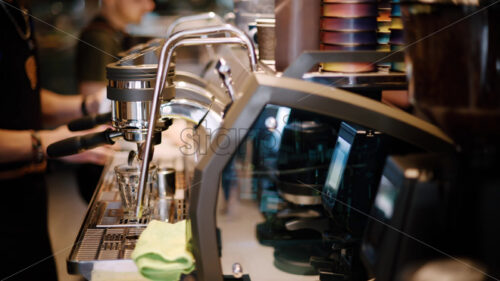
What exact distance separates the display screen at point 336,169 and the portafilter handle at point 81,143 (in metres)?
0.42

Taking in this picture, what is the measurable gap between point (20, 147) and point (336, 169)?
3.27 feet

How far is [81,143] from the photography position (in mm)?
930

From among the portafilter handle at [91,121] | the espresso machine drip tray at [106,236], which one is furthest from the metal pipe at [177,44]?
the portafilter handle at [91,121]

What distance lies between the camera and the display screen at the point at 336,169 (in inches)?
27.9

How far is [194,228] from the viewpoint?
25.0 inches

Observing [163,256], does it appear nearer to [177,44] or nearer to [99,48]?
[177,44]

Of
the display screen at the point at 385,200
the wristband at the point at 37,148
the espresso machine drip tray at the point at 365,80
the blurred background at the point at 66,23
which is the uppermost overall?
the blurred background at the point at 66,23

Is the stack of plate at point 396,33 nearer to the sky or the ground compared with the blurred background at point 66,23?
nearer to the ground

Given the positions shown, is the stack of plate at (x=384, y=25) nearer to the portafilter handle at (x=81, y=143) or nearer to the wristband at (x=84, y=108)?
the portafilter handle at (x=81, y=143)

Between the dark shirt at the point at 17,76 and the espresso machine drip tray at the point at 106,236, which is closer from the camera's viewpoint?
the espresso machine drip tray at the point at 106,236

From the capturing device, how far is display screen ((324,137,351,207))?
71cm

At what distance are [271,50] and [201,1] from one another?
11.1ft

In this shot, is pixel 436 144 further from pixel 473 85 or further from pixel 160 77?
pixel 160 77

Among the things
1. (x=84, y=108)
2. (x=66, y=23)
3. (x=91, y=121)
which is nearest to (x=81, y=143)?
(x=91, y=121)
